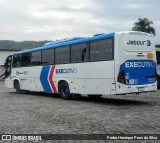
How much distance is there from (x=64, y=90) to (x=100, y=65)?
394cm

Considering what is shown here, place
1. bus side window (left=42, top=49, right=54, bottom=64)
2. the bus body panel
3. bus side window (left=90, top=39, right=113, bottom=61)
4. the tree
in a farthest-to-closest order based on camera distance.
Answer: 1. the tree
2. bus side window (left=42, top=49, right=54, bottom=64)
3. bus side window (left=90, top=39, right=113, bottom=61)
4. the bus body panel

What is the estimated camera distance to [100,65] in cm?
1562

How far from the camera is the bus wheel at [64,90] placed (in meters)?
18.4

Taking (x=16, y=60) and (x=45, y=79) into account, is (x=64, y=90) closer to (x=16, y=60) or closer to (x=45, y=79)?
(x=45, y=79)

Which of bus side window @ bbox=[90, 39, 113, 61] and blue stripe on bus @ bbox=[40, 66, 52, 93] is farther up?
bus side window @ bbox=[90, 39, 113, 61]

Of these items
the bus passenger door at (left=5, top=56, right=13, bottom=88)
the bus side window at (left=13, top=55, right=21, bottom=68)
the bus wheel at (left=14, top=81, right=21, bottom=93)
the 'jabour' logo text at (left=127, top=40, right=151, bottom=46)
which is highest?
the 'jabour' logo text at (left=127, top=40, right=151, bottom=46)

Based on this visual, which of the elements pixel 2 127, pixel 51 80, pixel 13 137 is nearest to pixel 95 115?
pixel 2 127

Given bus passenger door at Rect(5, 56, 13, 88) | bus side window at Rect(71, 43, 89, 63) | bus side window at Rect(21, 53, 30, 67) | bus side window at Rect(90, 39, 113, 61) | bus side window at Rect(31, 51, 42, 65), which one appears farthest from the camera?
bus passenger door at Rect(5, 56, 13, 88)

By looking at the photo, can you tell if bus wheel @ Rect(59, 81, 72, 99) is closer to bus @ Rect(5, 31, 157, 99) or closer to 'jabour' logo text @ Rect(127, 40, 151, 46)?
bus @ Rect(5, 31, 157, 99)

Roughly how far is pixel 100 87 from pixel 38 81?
6827mm

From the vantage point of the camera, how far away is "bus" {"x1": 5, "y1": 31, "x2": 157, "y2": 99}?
579 inches

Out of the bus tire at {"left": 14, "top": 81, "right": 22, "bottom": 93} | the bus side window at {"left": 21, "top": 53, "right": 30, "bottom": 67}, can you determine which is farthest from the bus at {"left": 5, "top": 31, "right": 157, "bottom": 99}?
the bus tire at {"left": 14, "top": 81, "right": 22, "bottom": 93}

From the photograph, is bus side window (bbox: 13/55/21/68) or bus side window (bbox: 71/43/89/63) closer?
bus side window (bbox: 71/43/89/63)

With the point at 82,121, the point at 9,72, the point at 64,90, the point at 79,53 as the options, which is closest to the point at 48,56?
the point at 64,90
